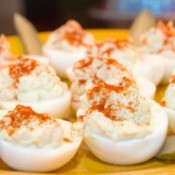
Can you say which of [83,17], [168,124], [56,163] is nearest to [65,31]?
[168,124]

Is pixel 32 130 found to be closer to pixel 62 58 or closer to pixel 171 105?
pixel 171 105

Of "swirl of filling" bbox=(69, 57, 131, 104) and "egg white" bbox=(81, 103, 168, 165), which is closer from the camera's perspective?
"egg white" bbox=(81, 103, 168, 165)

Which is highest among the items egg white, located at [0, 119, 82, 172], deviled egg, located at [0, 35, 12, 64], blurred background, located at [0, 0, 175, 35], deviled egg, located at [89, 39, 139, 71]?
deviled egg, located at [89, 39, 139, 71]

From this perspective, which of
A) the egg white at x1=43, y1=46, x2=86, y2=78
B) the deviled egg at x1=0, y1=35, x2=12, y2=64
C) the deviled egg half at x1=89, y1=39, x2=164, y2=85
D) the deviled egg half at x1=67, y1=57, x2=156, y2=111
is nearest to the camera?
the deviled egg half at x1=67, y1=57, x2=156, y2=111

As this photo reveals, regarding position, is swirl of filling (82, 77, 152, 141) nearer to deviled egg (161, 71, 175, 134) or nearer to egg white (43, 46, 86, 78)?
deviled egg (161, 71, 175, 134)

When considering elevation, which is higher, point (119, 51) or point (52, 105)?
point (119, 51)

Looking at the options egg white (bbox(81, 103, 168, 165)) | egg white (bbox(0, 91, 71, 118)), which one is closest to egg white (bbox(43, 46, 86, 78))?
egg white (bbox(0, 91, 71, 118))

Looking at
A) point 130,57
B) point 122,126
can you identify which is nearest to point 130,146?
point 122,126
